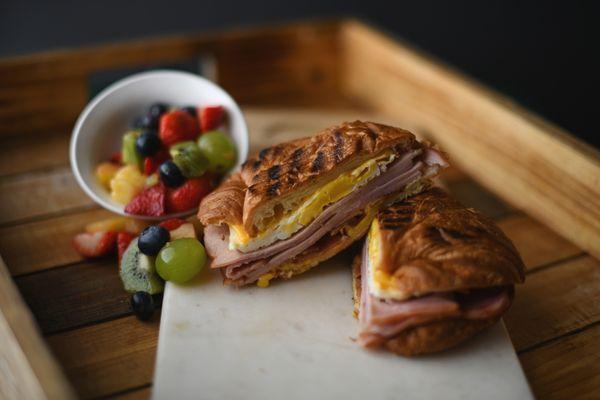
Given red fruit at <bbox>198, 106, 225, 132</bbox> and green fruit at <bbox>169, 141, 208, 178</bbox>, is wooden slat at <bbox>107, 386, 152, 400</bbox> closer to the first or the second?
green fruit at <bbox>169, 141, 208, 178</bbox>

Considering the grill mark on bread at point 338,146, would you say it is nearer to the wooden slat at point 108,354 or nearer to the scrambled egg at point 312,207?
the scrambled egg at point 312,207

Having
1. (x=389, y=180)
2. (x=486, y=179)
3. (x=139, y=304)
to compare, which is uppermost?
(x=389, y=180)

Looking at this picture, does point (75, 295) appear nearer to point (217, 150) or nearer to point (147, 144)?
point (147, 144)

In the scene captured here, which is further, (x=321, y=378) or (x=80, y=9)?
(x=80, y=9)

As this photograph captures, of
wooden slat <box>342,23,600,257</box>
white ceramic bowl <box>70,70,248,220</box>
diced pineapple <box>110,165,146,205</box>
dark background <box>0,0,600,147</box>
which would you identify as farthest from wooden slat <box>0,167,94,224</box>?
dark background <box>0,0,600,147</box>

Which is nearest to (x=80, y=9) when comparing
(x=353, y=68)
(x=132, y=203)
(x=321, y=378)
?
(x=353, y=68)

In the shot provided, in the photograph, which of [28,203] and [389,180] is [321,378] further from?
[28,203]

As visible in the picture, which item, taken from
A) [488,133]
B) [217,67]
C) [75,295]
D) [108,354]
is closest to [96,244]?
[75,295]

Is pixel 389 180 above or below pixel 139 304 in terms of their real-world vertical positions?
above
